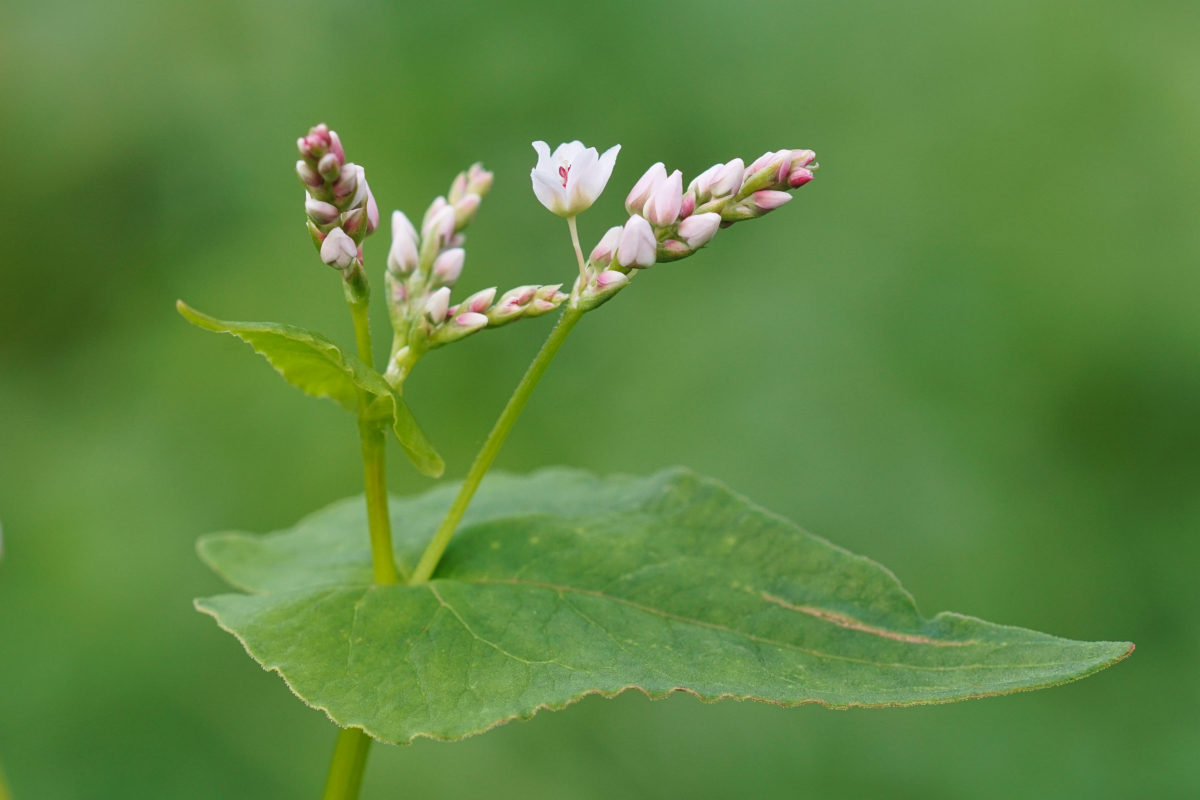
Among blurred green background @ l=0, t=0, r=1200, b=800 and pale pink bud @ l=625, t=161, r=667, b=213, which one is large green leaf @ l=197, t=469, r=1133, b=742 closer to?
pale pink bud @ l=625, t=161, r=667, b=213

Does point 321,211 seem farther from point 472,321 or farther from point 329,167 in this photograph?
point 472,321

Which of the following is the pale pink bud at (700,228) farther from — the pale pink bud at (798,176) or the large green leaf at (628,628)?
the large green leaf at (628,628)

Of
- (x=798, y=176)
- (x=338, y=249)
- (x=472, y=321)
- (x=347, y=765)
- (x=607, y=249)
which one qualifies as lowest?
(x=347, y=765)

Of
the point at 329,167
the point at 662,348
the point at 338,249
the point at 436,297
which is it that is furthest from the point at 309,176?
the point at 662,348

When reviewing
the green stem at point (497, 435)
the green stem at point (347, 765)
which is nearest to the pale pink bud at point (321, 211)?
the green stem at point (497, 435)

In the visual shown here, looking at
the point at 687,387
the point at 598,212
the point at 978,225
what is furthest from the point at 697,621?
the point at 978,225

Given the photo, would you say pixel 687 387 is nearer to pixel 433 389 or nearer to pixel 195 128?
pixel 433 389
